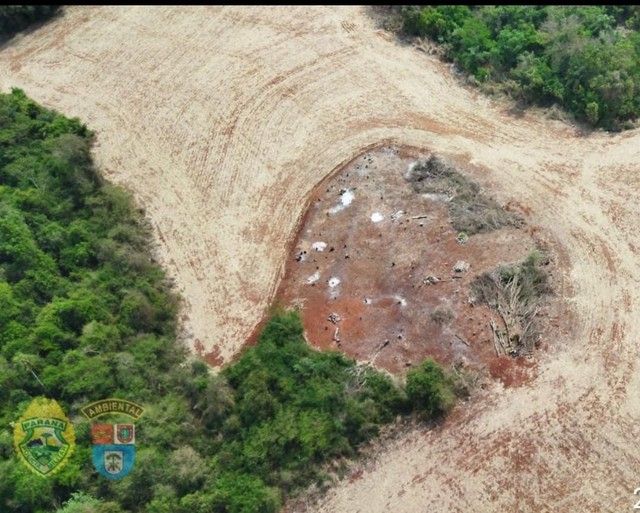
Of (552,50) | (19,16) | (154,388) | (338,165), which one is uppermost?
(19,16)

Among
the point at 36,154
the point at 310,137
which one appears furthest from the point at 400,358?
the point at 36,154

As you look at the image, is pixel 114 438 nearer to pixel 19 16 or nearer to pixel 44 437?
pixel 44 437

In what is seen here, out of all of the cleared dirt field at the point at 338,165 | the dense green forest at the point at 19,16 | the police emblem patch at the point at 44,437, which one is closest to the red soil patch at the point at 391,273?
the cleared dirt field at the point at 338,165

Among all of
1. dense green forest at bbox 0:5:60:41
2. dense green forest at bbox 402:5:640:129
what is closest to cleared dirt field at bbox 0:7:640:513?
dense green forest at bbox 0:5:60:41

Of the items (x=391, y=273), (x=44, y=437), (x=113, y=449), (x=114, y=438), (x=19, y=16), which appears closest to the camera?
(x=113, y=449)

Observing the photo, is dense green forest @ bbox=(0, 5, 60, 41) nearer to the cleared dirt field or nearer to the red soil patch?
the cleared dirt field

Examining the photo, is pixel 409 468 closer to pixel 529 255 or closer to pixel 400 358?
pixel 400 358

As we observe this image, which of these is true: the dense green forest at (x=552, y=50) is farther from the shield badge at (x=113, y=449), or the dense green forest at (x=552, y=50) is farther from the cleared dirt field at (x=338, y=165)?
the shield badge at (x=113, y=449)

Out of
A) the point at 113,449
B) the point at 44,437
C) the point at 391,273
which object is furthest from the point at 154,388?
the point at 391,273
